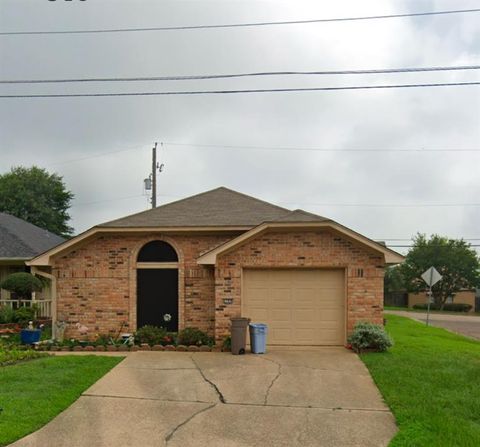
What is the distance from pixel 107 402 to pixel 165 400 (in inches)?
36.3

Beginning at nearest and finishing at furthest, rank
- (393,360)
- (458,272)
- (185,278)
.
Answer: (393,360) → (185,278) → (458,272)

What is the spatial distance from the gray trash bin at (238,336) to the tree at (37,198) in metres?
36.1

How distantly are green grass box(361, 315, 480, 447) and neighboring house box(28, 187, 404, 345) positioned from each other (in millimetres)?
1915

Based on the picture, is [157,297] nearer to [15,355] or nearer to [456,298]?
[15,355]

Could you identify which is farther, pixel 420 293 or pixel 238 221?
pixel 420 293

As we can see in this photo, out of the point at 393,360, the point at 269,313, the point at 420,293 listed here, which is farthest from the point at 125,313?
the point at 420,293

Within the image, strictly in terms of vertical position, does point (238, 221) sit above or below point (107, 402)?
above

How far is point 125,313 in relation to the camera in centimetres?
1411

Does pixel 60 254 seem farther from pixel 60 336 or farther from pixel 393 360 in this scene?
pixel 393 360

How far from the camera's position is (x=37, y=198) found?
44.1 m

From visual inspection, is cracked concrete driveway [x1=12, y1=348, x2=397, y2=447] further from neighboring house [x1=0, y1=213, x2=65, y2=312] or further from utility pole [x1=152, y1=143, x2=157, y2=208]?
utility pole [x1=152, y1=143, x2=157, y2=208]

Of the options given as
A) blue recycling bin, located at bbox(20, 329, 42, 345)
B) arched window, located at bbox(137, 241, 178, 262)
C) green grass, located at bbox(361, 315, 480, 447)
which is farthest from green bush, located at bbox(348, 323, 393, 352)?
blue recycling bin, located at bbox(20, 329, 42, 345)

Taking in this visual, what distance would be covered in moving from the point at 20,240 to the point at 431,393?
18564 mm

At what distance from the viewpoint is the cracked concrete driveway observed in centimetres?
637
